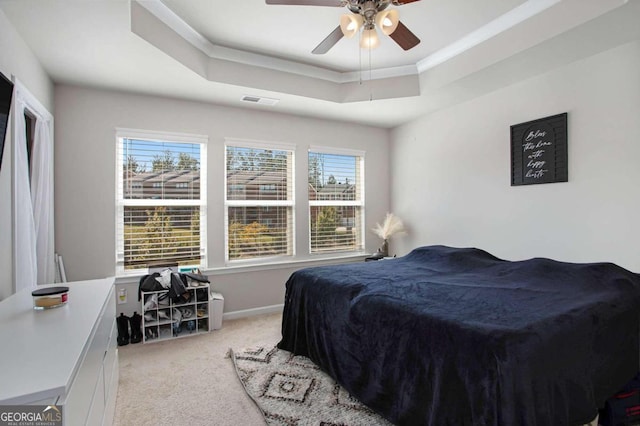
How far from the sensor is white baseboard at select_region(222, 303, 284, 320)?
390cm

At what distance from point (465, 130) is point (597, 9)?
174 centimetres

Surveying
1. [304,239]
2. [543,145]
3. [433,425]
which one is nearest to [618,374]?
[433,425]

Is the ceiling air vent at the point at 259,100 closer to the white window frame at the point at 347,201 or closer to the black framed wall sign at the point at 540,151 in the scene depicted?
the white window frame at the point at 347,201

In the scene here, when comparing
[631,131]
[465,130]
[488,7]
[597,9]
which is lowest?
[631,131]

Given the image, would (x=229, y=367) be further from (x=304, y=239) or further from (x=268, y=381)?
(x=304, y=239)

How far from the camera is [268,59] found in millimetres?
3365

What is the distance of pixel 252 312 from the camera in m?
4.05

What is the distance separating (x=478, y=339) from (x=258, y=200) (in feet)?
10.3

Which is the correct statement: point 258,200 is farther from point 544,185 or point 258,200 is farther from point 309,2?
point 544,185

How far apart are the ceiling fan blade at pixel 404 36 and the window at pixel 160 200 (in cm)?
246

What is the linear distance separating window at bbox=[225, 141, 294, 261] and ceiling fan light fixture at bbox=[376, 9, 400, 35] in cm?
244

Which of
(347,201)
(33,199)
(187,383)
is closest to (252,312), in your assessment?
(187,383)

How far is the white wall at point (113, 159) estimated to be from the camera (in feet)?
10.7

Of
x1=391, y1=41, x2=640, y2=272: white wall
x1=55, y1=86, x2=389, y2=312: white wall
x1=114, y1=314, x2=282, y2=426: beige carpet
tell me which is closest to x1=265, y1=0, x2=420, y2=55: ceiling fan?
x1=391, y1=41, x2=640, y2=272: white wall
